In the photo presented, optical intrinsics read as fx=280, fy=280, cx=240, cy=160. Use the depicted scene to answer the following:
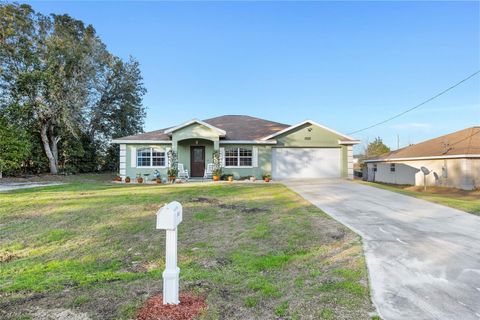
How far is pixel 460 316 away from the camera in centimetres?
261

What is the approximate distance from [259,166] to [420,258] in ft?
44.5

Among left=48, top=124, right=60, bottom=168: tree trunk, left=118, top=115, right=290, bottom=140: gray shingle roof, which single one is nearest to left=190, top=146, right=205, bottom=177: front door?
left=118, top=115, right=290, bottom=140: gray shingle roof

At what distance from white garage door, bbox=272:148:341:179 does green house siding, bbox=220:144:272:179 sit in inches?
16.0

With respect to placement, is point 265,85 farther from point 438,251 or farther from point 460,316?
point 460,316

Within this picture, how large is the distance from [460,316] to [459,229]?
414cm

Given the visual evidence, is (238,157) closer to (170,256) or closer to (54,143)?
(54,143)

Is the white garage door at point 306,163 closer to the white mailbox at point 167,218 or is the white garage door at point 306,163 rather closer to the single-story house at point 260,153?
the single-story house at point 260,153

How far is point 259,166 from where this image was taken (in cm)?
1756

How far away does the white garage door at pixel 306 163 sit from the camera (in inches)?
703

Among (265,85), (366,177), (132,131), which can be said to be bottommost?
(366,177)

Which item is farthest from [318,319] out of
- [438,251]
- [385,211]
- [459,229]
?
[385,211]

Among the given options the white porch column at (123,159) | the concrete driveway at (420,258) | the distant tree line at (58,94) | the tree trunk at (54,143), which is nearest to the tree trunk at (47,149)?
the distant tree line at (58,94)

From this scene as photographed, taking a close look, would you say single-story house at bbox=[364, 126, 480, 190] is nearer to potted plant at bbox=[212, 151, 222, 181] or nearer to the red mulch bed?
potted plant at bbox=[212, 151, 222, 181]

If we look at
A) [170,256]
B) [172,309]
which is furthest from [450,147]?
[172,309]
